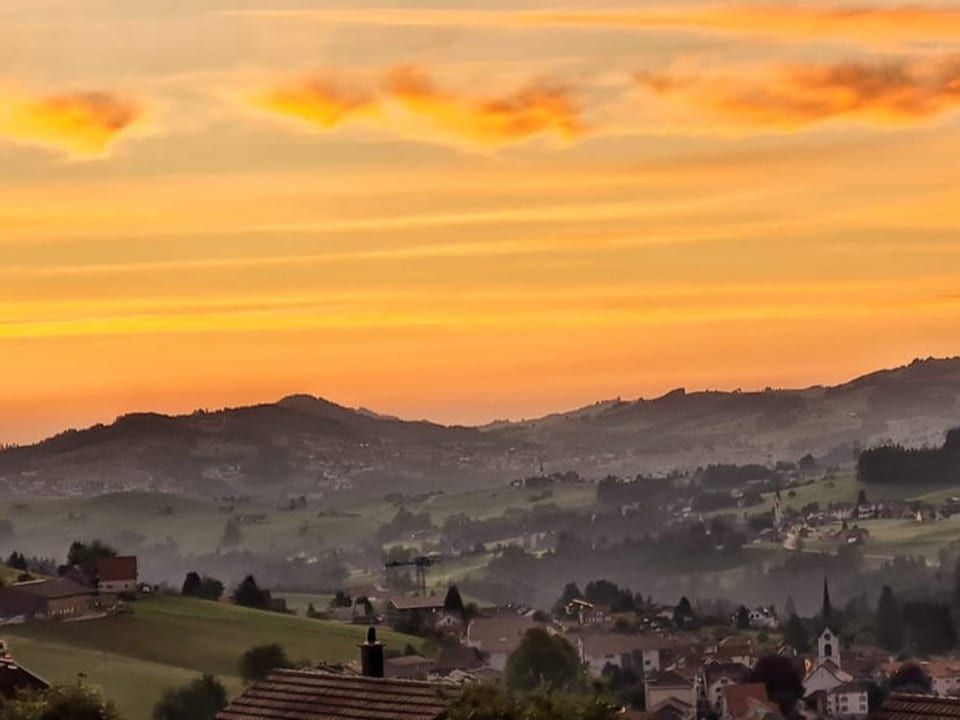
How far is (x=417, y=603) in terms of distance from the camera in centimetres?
17812

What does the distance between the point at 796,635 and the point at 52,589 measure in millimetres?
64862

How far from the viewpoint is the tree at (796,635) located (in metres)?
162

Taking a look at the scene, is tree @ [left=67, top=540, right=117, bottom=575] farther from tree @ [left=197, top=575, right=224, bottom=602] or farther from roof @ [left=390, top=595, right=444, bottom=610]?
roof @ [left=390, top=595, right=444, bottom=610]

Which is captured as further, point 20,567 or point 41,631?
point 20,567

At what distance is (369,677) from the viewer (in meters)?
27.9

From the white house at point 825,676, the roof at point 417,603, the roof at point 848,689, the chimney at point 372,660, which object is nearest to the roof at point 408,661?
the white house at point 825,676

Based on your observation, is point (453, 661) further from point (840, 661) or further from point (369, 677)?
point (369, 677)

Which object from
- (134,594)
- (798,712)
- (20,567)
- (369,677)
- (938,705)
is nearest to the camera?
(938,705)

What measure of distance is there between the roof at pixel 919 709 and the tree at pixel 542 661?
88.3 m

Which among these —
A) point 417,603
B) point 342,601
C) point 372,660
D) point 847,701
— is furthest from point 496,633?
point 372,660

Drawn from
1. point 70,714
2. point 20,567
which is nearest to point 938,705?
point 70,714

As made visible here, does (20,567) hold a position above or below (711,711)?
above

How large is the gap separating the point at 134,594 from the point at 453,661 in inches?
809

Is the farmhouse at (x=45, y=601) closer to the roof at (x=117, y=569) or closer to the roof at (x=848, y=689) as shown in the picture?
the roof at (x=117, y=569)
